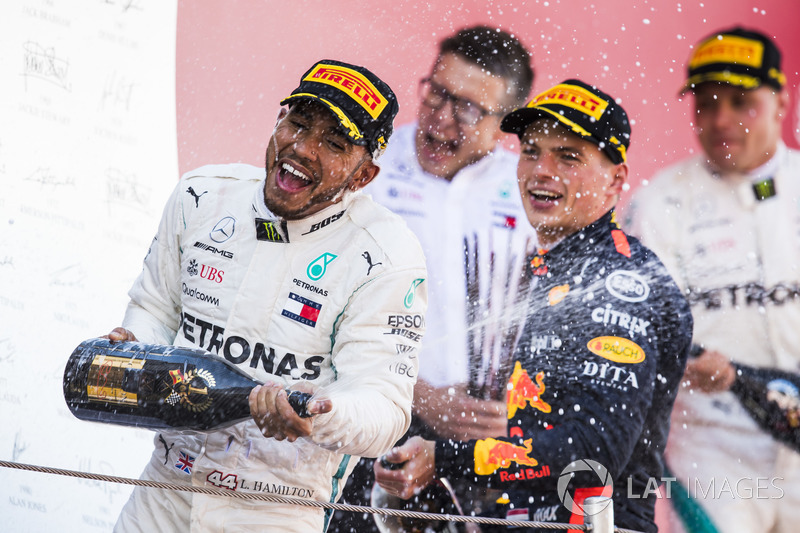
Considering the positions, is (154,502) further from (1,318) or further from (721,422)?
(721,422)

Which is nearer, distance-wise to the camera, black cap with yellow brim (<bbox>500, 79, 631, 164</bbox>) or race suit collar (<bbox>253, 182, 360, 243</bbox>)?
race suit collar (<bbox>253, 182, 360, 243</bbox>)

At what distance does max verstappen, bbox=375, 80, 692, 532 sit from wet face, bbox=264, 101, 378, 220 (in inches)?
39.5

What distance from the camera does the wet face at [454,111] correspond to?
2.79 metres

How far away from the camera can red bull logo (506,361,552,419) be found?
2.57 m

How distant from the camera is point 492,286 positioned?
2711mm

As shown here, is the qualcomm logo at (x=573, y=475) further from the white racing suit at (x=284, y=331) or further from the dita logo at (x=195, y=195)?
the dita logo at (x=195, y=195)

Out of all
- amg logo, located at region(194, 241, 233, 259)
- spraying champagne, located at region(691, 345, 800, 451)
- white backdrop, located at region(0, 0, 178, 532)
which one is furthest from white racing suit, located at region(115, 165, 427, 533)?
spraying champagne, located at region(691, 345, 800, 451)

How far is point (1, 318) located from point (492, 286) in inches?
63.9

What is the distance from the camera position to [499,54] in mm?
2809

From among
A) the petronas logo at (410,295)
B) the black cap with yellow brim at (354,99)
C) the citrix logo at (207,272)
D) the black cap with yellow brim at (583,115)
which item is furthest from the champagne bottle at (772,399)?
the citrix logo at (207,272)

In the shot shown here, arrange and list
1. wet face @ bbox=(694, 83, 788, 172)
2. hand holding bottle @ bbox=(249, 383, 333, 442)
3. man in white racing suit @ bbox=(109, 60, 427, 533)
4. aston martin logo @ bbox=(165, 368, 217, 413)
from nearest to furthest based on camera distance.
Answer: hand holding bottle @ bbox=(249, 383, 333, 442)
aston martin logo @ bbox=(165, 368, 217, 413)
man in white racing suit @ bbox=(109, 60, 427, 533)
wet face @ bbox=(694, 83, 788, 172)

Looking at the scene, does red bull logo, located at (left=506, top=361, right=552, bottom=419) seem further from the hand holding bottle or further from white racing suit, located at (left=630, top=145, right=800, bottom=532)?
the hand holding bottle

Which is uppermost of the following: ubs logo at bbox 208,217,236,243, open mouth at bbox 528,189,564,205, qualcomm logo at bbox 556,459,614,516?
open mouth at bbox 528,189,564,205

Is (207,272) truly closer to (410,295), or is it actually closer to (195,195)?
(195,195)
